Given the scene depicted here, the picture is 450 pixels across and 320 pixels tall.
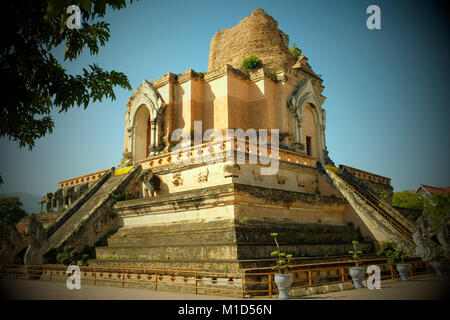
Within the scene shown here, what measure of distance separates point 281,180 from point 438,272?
6312 mm

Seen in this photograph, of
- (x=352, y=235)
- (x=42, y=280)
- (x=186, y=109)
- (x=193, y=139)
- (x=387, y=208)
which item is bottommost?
(x=42, y=280)

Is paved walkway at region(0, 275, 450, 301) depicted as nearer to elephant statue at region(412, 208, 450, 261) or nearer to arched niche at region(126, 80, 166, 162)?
elephant statue at region(412, 208, 450, 261)

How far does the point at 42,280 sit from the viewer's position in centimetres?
1216

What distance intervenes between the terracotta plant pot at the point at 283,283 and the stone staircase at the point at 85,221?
28.5 feet

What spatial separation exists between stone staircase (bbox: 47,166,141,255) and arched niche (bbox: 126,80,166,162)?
3252 millimetres

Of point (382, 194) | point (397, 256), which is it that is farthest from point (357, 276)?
point (382, 194)

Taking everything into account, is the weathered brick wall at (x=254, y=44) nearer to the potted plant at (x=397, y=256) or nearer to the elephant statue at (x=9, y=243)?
the potted plant at (x=397, y=256)

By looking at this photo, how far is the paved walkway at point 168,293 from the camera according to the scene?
8062 millimetres

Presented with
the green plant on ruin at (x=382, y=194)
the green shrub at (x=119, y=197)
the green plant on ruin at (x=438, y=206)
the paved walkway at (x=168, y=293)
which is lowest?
the paved walkway at (x=168, y=293)

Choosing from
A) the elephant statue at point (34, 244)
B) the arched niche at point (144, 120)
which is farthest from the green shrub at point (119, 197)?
the arched niche at point (144, 120)

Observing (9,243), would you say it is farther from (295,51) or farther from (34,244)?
(295,51)

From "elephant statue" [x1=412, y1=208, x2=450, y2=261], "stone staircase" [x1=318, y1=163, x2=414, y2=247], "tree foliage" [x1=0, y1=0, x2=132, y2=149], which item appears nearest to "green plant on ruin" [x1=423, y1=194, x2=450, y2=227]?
"stone staircase" [x1=318, y1=163, x2=414, y2=247]
